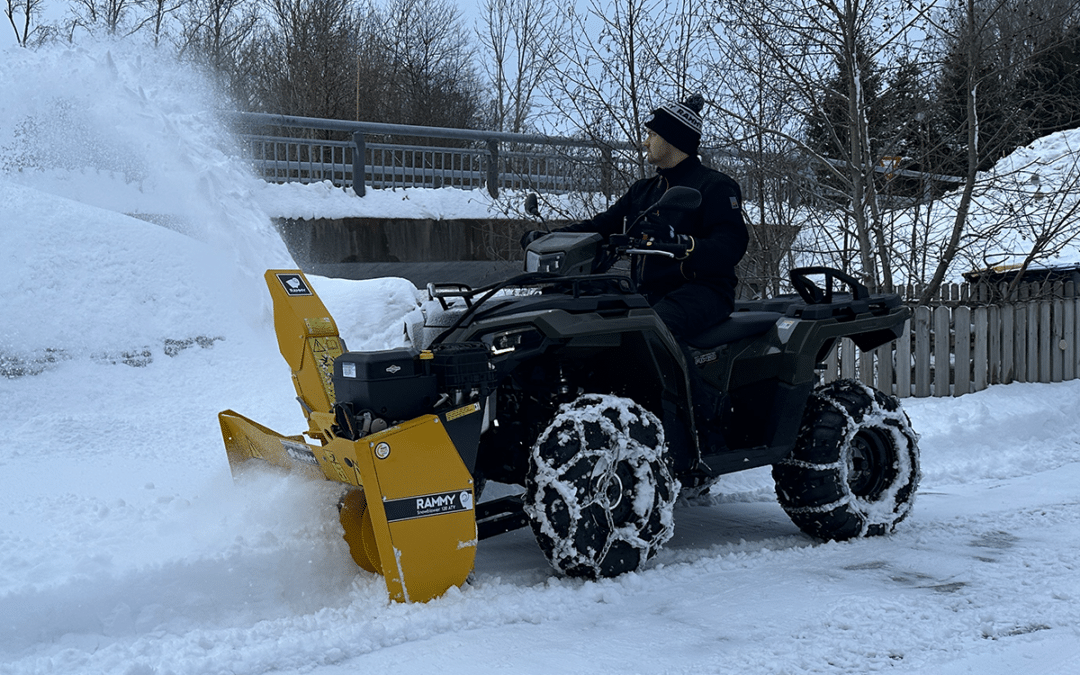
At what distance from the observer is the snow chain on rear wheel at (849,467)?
15.4ft

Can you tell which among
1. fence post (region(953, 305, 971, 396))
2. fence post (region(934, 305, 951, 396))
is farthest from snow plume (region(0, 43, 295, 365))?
fence post (region(953, 305, 971, 396))

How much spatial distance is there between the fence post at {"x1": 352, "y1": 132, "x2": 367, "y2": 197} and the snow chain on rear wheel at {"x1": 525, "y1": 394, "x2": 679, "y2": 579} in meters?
8.12

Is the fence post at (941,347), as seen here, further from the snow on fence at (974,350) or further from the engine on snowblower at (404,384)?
the engine on snowblower at (404,384)

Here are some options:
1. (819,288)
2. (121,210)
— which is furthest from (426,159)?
(819,288)

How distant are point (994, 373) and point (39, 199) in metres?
8.67

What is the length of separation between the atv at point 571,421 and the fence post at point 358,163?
716cm

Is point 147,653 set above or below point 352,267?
below

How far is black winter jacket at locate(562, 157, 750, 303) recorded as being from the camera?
14.7 feet

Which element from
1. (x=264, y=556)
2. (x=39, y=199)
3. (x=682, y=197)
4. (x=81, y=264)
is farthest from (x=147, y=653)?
(x=39, y=199)

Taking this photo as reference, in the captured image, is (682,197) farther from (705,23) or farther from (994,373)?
(994,373)

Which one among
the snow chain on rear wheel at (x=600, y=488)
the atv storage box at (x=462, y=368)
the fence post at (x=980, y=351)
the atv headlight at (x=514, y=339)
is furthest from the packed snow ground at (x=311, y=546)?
the atv headlight at (x=514, y=339)

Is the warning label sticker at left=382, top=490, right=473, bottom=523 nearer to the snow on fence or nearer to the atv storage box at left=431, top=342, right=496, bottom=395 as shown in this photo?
the atv storage box at left=431, top=342, right=496, bottom=395

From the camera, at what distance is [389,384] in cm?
353

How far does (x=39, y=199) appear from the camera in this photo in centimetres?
887
